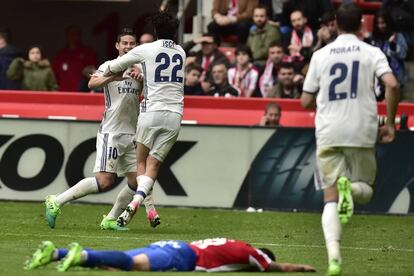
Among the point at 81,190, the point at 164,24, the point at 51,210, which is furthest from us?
the point at 81,190

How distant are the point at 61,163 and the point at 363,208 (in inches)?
166

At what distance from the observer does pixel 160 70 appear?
15.2m

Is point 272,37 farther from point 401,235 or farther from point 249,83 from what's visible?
point 401,235

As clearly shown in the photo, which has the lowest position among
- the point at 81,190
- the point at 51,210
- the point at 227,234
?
the point at 227,234

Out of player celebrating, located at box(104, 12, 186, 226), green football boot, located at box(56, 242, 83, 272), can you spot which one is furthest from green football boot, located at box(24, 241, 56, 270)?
player celebrating, located at box(104, 12, 186, 226)

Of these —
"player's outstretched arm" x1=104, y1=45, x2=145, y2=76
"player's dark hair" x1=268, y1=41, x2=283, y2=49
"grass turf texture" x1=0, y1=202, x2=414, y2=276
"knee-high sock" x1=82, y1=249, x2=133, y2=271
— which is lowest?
"grass turf texture" x1=0, y1=202, x2=414, y2=276

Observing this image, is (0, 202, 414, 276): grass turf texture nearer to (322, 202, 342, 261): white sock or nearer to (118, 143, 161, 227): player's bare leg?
(118, 143, 161, 227): player's bare leg

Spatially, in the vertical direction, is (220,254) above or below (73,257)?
below

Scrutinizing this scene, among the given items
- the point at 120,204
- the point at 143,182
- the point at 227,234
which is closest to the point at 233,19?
the point at 120,204

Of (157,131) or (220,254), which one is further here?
(157,131)

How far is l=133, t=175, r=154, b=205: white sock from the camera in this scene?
1496 cm

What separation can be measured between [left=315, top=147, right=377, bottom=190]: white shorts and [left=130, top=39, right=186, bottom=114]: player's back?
403 centimetres

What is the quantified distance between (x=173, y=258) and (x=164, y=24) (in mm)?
4820

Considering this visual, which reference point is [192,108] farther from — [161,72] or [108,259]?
[108,259]
